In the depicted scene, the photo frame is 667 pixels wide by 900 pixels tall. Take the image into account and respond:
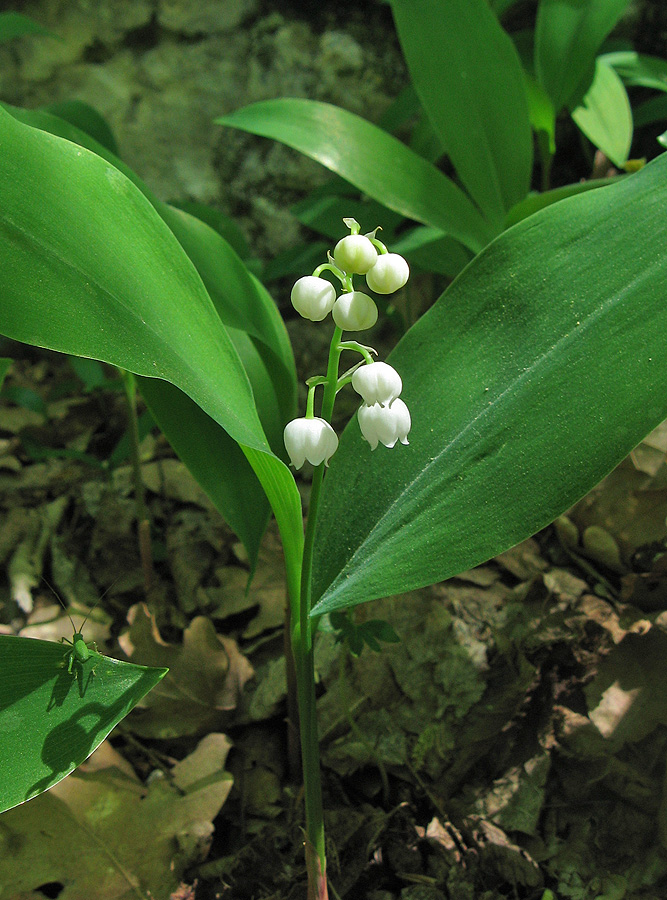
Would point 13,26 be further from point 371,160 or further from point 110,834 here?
point 110,834

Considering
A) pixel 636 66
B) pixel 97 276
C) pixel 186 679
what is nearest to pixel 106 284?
pixel 97 276

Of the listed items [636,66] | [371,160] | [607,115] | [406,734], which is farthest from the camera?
[636,66]

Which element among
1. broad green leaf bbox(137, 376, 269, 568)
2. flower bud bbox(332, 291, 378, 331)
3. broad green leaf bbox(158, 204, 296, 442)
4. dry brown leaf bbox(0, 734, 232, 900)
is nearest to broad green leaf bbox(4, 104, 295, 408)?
broad green leaf bbox(158, 204, 296, 442)

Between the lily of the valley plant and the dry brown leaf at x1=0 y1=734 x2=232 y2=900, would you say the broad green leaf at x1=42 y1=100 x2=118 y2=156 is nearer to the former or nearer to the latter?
the lily of the valley plant

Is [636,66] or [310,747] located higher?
[636,66]

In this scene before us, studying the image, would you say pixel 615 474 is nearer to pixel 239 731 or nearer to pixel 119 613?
pixel 239 731

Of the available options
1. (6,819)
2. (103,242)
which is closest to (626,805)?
(6,819)

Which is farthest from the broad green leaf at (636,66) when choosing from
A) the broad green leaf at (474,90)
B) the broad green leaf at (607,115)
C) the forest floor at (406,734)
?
the forest floor at (406,734)

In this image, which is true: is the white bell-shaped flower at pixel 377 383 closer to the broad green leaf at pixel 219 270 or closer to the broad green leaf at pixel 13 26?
the broad green leaf at pixel 219 270
